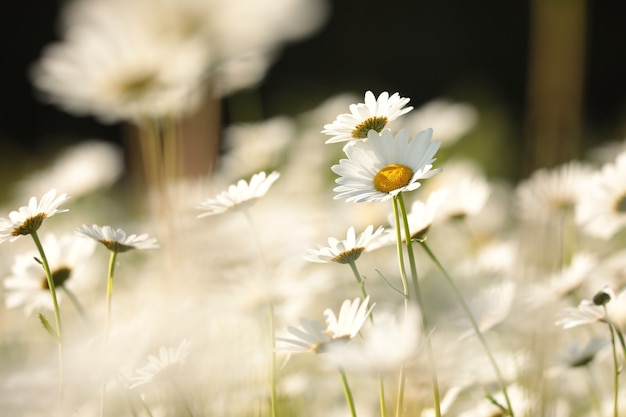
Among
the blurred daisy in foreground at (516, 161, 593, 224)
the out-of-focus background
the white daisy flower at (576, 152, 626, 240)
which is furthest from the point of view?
the out-of-focus background

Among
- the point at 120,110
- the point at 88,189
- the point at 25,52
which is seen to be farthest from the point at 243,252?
the point at 25,52

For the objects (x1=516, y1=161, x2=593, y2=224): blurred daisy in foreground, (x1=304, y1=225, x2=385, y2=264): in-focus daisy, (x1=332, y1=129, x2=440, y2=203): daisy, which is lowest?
(x1=304, y1=225, x2=385, y2=264): in-focus daisy

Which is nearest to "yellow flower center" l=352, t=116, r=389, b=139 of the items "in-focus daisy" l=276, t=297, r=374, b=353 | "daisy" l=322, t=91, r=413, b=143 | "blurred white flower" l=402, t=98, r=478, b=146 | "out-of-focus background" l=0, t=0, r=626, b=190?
"daisy" l=322, t=91, r=413, b=143

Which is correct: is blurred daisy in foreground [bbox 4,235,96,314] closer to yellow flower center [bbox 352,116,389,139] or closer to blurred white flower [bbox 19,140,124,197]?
yellow flower center [bbox 352,116,389,139]

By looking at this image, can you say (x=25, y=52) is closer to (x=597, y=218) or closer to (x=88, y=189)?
(x=88, y=189)

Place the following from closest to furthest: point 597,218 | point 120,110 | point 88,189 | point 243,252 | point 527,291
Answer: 1. point 527,291
2. point 597,218
3. point 243,252
4. point 120,110
5. point 88,189

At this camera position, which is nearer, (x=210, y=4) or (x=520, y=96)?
(x=210, y=4)

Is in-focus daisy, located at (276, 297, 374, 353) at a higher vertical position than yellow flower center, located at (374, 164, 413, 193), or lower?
lower
